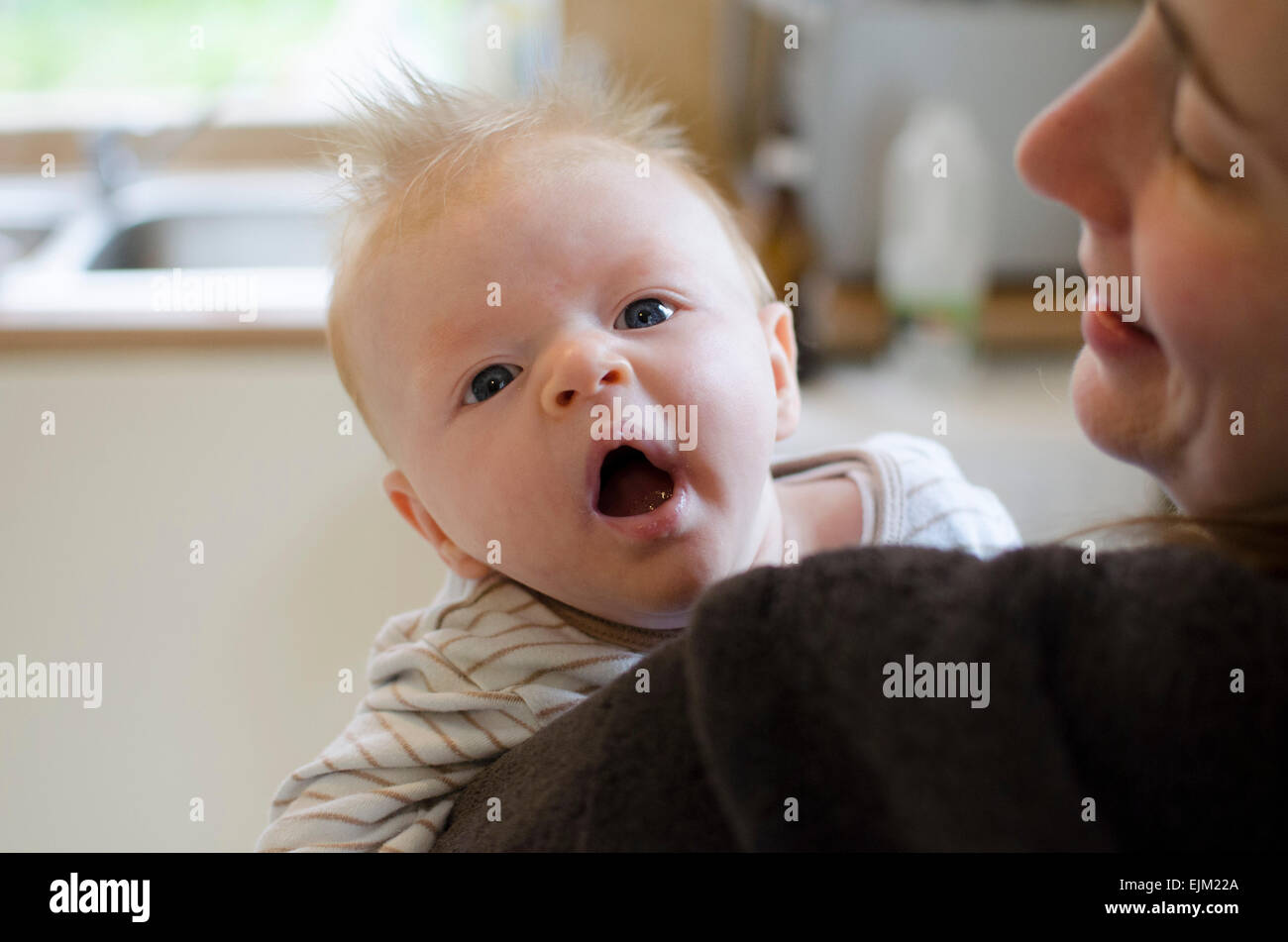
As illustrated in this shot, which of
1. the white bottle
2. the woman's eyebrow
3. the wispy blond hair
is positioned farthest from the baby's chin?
the white bottle

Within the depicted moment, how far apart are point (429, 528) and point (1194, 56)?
0.56 m

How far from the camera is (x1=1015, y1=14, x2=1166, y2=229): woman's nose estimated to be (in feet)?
1.64

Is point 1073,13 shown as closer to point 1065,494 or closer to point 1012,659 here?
point 1065,494

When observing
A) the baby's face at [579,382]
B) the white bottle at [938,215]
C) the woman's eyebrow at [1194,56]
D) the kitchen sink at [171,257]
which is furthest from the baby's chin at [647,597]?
the white bottle at [938,215]

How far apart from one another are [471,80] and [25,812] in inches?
57.3

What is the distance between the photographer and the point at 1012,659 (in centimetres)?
40

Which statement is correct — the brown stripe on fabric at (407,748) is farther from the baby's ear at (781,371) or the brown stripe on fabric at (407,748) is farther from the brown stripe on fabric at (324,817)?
the baby's ear at (781,371)

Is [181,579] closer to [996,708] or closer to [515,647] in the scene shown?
[515,647]

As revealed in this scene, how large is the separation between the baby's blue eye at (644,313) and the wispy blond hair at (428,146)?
125 millimetres

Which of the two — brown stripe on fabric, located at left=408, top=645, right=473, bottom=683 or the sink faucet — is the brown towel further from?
the sink faucet

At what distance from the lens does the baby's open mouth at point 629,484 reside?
2.17 feet

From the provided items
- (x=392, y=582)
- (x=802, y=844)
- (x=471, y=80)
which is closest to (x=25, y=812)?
(x=392, y=582)

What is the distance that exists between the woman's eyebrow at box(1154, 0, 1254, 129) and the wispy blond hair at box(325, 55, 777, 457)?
0.38 m

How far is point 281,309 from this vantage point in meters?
1.68
